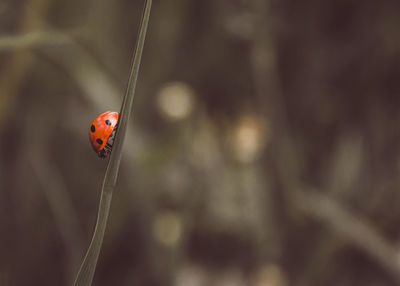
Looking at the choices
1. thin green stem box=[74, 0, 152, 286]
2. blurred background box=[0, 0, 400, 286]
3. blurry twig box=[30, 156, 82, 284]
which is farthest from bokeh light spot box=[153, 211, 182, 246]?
thin green stem box=[74, 0, 152, 286]

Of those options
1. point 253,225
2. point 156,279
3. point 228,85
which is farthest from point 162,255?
point 228,85

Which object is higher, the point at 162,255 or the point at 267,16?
the point at 267,16

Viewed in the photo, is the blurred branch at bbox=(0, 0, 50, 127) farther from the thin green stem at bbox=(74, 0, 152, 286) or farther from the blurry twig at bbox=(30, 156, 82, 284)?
the thin green stem at bbox=(74, 0, 152, 286)

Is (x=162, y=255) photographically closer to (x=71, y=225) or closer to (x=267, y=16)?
(x=71, y=225)

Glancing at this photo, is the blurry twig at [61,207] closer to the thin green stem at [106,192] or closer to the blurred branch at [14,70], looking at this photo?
the blurred branch at [14,70]

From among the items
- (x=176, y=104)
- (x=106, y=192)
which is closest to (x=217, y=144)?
(x=176, y=104)

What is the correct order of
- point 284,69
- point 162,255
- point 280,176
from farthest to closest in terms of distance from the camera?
point 284,69 < point 280,176 < point 162,255

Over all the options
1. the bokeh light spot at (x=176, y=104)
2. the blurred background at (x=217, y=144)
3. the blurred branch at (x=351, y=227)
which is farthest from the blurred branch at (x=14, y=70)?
the blurred branch at (x=351, y=227)
